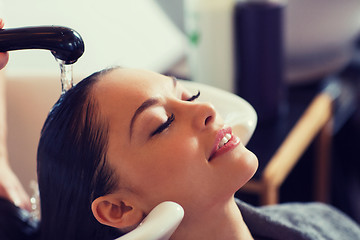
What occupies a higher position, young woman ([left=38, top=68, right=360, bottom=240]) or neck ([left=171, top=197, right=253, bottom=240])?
young woman ([left=38, top=68, right=360, bottom=240])

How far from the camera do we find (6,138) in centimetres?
98

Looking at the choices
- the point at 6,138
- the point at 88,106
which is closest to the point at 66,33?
the point at 88,106

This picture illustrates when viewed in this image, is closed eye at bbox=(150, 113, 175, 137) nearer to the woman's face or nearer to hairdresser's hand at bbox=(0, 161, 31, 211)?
the woman's face

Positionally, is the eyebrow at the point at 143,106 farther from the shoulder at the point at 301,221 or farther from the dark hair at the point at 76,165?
the shoulder at the point at 301,221

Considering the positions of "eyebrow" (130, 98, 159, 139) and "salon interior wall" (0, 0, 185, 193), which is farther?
"salon interior wall" (0, 0, 185, 193)

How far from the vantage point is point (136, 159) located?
571 mm

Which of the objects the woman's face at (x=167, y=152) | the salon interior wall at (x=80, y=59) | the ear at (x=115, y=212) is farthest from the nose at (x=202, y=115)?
the salon interior wall at (x=80, y=59)

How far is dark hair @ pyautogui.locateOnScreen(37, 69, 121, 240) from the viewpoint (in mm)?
575

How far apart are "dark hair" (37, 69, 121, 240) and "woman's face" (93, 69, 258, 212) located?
0.01 metres

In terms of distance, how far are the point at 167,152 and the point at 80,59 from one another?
57cm

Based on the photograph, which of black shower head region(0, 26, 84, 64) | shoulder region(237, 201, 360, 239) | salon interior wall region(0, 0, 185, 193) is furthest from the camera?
salon interior wall region(0, 0, 185, 193)

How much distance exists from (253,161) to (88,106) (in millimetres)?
190

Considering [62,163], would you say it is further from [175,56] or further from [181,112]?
[175,56]

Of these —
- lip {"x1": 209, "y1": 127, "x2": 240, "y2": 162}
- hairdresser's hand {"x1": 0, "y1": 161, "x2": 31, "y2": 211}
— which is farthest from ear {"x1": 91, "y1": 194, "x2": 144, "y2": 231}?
hairdresser's hand {"x1": 0, "y1": 161, "x2": 31, "y2": 211}
